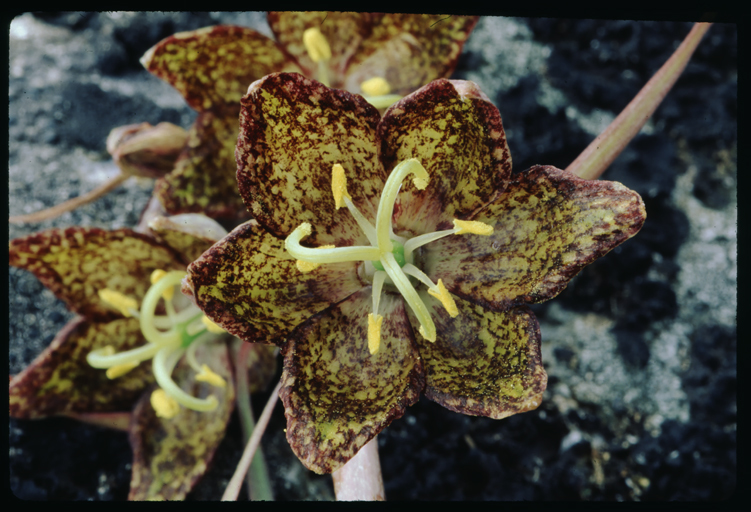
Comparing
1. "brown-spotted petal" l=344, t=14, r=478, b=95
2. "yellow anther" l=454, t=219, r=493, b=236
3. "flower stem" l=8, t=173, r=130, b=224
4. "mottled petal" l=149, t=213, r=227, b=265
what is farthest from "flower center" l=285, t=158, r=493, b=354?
"flower stem" l=8, t=173, r=130, b=224

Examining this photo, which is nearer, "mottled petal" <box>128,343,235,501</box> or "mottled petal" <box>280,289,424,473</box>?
"mottled petal" <box>280,289,424,473</box>

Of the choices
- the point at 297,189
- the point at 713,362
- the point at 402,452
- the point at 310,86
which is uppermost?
the point at 310,86

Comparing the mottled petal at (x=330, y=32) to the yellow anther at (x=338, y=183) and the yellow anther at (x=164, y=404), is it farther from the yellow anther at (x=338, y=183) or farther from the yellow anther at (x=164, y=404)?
the yellow anther at (x=164, y=404)

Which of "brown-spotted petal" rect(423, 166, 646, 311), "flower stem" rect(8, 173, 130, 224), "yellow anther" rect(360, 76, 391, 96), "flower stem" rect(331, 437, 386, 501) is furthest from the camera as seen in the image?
"flower stem" rect(8, 173, 130, 224)

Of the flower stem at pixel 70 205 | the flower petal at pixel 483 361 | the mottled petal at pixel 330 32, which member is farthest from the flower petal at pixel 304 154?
the flower stem at pixel 70 205

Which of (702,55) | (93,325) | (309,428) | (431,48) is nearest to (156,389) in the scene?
(93,325)

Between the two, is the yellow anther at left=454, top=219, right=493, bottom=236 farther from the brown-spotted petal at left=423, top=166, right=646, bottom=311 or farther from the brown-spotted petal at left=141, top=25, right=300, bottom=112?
the brown-spotted petal at left=141, top=25, right=300, bottom=112

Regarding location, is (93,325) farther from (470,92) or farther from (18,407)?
(470,92)
